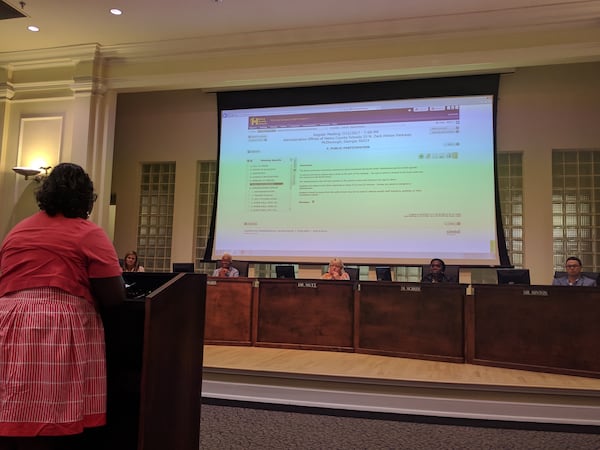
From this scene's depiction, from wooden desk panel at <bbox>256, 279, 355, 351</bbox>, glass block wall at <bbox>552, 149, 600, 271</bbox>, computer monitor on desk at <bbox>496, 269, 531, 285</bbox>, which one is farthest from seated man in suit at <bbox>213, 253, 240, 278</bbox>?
glass block wall at <bbox>552, 149, 600, 271</bbox>

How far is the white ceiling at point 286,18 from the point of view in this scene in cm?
509

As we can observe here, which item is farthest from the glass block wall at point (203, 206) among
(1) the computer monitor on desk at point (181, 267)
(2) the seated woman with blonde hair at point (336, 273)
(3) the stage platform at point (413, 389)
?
(3) the stage platform at point (413, 389)

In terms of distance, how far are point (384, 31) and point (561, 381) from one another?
4008 mm

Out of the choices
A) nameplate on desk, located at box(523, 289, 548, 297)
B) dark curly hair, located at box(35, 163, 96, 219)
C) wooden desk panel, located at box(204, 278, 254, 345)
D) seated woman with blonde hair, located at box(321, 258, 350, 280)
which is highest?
dark curly hair, located at box(35, 163, 96, 219)

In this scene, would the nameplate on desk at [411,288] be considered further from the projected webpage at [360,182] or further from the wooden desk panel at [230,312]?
the projected webpage at [360,182]

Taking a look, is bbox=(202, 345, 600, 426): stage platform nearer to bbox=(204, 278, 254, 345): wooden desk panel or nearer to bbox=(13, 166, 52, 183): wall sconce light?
bbox=(204, 278, 254, 345): wooden desk panel

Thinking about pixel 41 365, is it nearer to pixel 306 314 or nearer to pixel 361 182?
pixel 306 314

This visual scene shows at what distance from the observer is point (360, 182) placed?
628 centimetres

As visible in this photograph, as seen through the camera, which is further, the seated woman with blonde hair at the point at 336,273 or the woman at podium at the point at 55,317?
the seated woman with blonde hair at the point at 336,273

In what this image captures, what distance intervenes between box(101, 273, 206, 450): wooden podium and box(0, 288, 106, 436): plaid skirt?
185 millimetres

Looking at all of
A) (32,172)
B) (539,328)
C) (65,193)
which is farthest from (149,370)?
(32,172)

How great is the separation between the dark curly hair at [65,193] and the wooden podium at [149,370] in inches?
13.0

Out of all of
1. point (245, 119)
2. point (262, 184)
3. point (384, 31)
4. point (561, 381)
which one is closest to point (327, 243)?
point (262, 184)

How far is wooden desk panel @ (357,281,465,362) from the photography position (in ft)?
13.4
